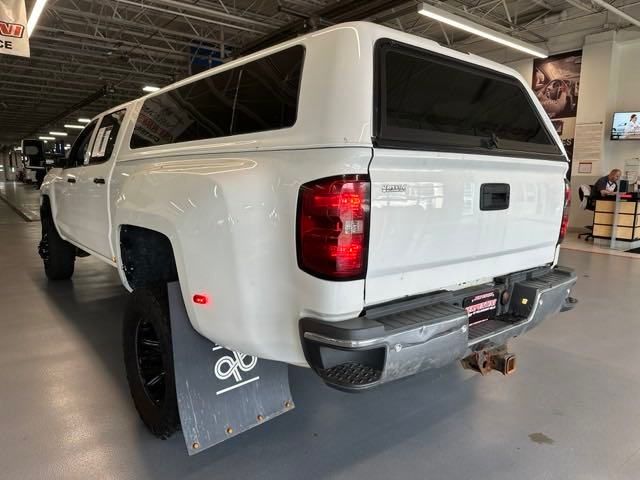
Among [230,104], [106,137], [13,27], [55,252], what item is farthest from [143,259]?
[13,27]

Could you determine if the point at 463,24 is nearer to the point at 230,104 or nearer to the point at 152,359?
the point at 230,104

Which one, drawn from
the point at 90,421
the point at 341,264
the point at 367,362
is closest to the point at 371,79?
the point at 341,264

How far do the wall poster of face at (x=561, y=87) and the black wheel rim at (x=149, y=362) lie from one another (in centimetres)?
1154

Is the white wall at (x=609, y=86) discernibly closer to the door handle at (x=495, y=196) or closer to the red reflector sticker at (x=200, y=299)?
the door handle at (x=495, y=196)

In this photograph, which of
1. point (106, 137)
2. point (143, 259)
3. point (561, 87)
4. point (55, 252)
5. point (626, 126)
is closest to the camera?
point (143, 259)

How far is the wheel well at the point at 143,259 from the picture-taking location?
Answer: 2530 mm

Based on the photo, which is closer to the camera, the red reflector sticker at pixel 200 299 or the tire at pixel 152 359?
the red reflector sticker at pixel 200 299

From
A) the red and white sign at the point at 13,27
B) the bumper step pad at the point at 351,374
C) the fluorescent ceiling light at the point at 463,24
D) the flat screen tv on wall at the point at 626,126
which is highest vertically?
the fluorescent ceiling light at the point at 463,24

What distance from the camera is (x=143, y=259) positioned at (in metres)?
2.60

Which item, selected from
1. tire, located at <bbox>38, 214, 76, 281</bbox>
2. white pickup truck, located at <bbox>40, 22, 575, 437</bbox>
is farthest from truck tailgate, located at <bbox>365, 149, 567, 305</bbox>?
tire, located at <bbox>38, 214, 76, 281</bbox>

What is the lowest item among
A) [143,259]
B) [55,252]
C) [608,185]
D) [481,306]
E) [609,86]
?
[55,252]

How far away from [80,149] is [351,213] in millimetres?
3514

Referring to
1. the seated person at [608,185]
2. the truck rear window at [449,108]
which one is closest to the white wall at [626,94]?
the seated person at [608,185]

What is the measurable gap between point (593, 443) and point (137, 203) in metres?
2.55
